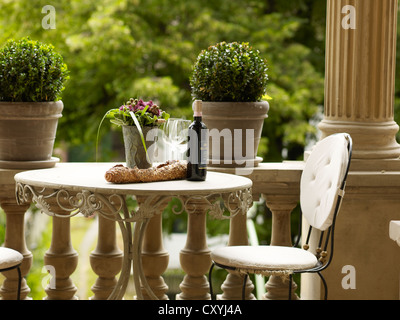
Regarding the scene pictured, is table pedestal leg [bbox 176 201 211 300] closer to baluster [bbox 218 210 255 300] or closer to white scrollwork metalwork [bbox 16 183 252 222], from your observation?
baluster [bbox 218 210 255 300]

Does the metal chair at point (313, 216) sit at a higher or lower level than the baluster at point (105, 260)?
higher

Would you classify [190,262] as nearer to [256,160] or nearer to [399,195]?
[256,160]

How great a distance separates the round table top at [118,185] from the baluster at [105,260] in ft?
1.84

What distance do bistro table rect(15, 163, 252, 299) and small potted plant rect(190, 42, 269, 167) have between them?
41cm

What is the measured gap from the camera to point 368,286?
12.9 feet

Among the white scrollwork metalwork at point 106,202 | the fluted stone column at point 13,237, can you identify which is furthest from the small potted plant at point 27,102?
the white scrollwork metalwork at point 106,202

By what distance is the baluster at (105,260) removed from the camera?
3.96m

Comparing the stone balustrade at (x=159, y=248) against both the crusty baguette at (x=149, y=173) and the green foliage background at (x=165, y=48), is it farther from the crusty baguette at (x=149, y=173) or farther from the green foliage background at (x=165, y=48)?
the green foliage background at (x=165, y=48)

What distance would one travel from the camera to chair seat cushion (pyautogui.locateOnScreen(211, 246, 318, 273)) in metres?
3.18

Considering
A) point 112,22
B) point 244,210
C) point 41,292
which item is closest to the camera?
point 244,210

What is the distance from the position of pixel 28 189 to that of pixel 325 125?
5.45 ft

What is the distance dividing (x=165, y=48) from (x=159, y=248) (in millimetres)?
5036

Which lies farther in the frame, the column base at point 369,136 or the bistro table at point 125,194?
the column base at point 369,136

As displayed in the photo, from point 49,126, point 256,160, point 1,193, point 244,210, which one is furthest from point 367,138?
point 1,193
